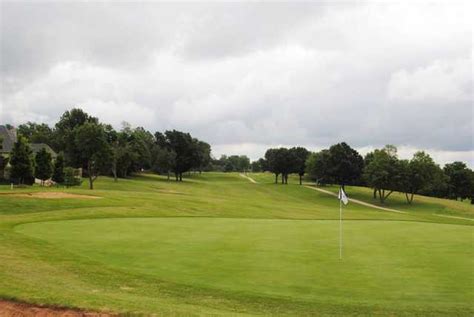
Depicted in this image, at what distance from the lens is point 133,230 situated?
23203 millimetres

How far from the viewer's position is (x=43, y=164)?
66938 mm

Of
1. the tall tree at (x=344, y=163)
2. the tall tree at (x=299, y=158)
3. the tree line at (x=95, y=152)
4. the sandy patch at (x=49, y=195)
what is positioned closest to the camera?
the sandy patch at (x=49, y=195)

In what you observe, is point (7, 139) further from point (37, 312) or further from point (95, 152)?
point (37, 312)

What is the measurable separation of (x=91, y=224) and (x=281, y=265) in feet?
46.3

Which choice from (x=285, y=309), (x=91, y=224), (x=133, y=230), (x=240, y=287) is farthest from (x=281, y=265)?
(x=91, y=224)

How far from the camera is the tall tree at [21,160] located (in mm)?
58406

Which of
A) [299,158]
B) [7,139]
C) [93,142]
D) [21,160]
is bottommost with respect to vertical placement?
[21,160]

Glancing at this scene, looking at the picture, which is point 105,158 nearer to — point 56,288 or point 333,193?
point 333,193

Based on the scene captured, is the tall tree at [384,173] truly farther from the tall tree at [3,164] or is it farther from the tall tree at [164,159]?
the tall tree at [3,164]

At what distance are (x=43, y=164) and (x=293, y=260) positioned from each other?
5876 centimetres

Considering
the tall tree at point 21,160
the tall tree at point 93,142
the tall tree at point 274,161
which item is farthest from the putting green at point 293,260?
the tall tree at point 274,161

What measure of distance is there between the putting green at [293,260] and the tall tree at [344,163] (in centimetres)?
6795

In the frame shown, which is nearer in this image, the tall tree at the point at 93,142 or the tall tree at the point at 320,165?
the tall tree at the point at 93,142

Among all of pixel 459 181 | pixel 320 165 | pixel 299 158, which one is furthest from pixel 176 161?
pixel 459 181
